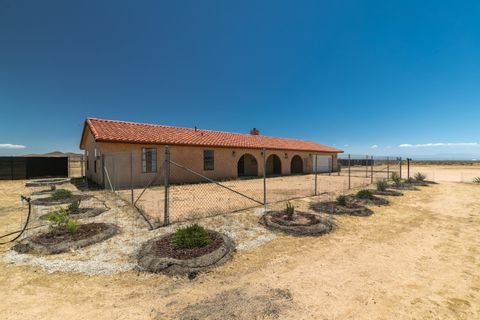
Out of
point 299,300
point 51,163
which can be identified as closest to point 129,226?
point 299,300

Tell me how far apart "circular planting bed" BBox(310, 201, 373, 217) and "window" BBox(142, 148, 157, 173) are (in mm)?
10083

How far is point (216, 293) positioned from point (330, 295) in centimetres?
159

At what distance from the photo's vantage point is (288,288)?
10.3 ft

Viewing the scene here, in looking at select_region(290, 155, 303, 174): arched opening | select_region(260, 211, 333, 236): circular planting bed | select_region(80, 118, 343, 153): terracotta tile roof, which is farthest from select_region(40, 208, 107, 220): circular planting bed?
select_region(290, 155, 303, 174): arched opening

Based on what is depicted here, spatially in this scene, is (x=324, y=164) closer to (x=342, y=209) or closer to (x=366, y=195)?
(x=366, y=195)

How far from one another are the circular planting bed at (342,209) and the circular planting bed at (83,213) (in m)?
7.32

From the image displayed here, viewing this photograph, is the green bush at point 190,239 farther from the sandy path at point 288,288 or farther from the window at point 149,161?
the window at point 149,161

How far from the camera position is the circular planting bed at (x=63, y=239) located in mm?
4210

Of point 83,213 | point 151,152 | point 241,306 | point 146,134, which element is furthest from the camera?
point 146,134

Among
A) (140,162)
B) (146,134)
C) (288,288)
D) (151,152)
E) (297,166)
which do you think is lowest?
(288,288)

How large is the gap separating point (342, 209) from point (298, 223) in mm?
2354

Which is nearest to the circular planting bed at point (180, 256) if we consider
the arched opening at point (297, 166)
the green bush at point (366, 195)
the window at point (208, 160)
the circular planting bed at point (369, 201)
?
the circular planting bed at point (369, 201)

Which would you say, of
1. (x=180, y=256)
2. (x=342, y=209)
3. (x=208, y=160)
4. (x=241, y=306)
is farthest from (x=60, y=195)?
(x=342, y=209)

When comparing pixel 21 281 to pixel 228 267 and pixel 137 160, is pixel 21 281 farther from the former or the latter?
pixel 137 160
